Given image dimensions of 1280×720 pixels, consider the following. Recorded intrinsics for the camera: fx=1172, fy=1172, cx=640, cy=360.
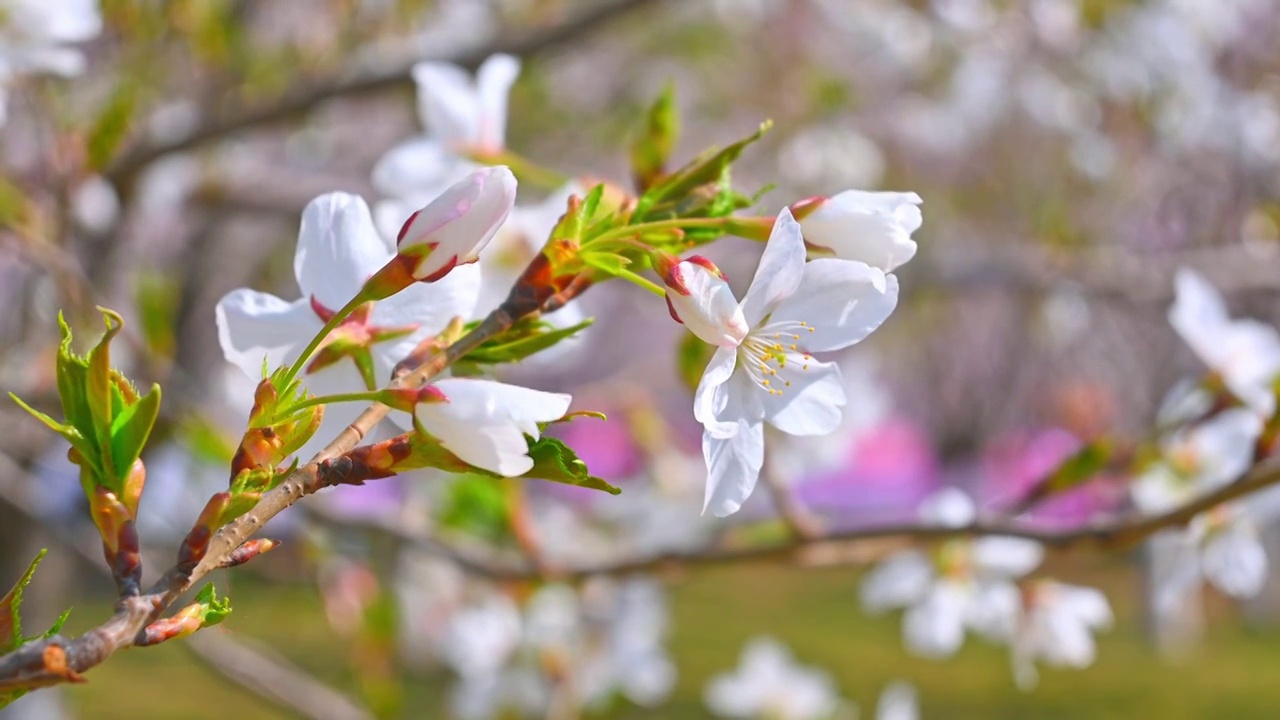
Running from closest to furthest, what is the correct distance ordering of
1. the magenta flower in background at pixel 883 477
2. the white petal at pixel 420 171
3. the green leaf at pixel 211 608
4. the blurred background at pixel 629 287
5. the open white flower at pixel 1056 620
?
the green leaf at pixel 211 608
the white petal at pixel 420 171
the open white flower at pixel 1056 620
the blurred background at pixel 629 287
the magenta flower in background at pixel 883 477

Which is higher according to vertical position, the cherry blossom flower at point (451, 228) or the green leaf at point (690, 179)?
the cherry blossom flower at point (451, 228)

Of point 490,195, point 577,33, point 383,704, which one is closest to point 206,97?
point 577,33

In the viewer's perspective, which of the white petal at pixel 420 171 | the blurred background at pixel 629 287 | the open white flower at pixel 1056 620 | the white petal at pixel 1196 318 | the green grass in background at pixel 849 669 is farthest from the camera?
the green grass in background at pixel 849 669

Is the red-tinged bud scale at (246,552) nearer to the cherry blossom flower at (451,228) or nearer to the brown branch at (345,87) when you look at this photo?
the cherry blossom flower at (451,228)

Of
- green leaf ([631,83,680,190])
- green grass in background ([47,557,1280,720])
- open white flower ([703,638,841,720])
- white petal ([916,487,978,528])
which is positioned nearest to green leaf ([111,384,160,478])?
green leaf ([631,83,680,190])

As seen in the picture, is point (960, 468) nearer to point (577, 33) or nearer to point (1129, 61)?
point (1129, 61)

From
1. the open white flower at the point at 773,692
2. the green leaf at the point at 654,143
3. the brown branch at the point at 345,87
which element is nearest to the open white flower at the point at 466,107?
the green leaf at the point at 654,143

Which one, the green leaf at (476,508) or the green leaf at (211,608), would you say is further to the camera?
the green leaf at (476,508)

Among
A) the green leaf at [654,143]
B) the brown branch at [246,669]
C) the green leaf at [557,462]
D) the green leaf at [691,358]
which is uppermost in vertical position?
the green leaf at [557,462]
